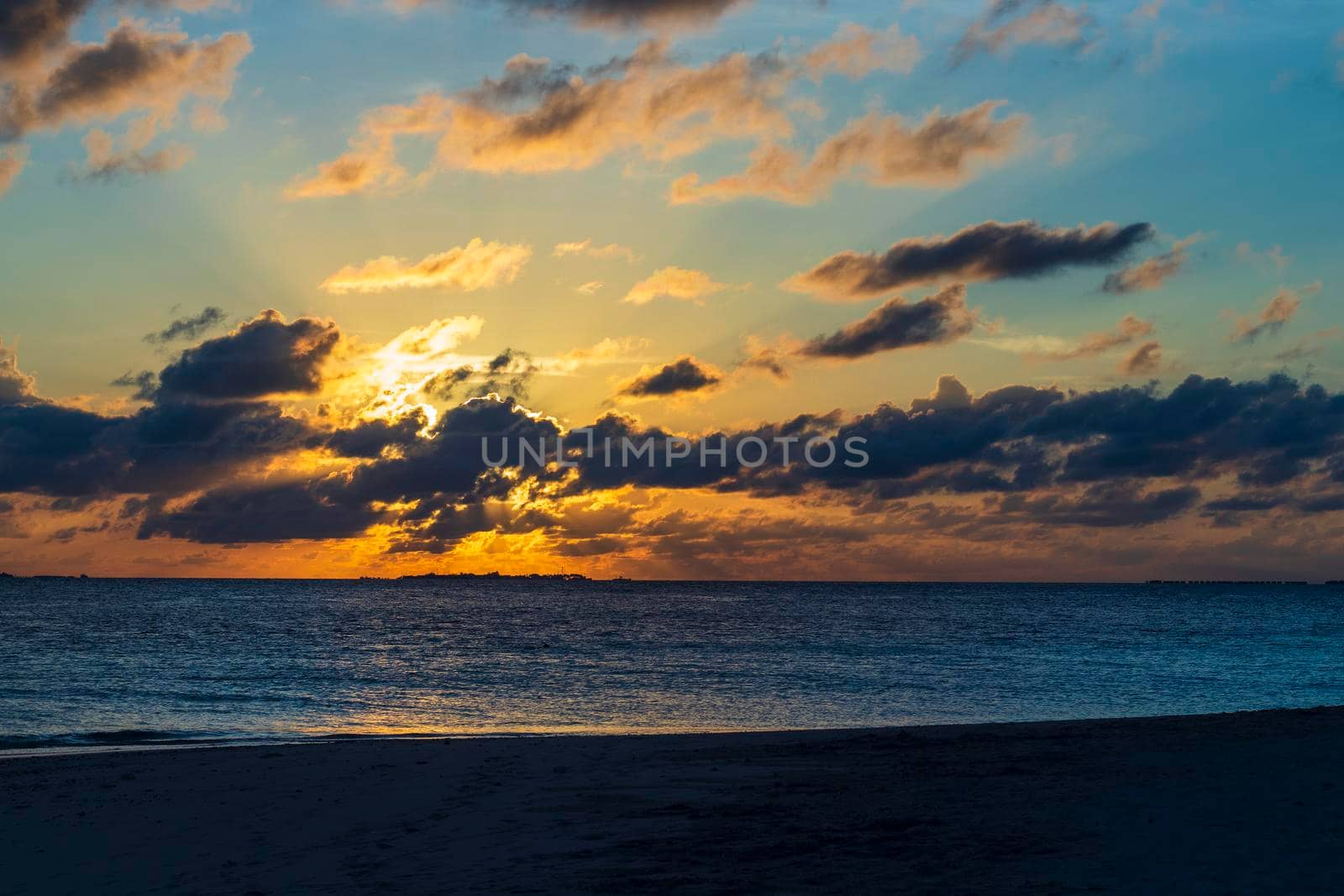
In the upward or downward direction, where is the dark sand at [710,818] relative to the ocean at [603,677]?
upward

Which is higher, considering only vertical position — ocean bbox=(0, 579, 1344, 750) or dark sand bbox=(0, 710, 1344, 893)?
dark sand bbox=(0, 710, 1344, 893)

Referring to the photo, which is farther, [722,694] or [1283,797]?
[722,694]

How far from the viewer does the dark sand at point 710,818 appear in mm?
14156

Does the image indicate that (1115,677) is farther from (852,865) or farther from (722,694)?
(852,865)

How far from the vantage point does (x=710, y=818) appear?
18.0 m

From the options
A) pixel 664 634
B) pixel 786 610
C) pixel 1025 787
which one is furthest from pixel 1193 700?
pixel 786 610

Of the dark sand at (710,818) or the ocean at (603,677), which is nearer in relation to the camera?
the dark sand at (710,818)

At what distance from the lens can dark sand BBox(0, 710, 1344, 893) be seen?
14.2m

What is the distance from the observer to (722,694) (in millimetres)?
49312

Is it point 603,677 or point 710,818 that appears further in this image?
point 603,677

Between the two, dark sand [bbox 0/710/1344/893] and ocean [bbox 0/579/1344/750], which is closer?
dark sand [bbox 0/710/1344/893]

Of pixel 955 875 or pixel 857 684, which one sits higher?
pixel 955 875

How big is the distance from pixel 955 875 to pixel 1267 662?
69.2 meters

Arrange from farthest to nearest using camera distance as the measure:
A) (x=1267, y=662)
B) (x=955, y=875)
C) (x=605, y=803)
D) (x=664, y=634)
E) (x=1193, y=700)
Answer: (x=664, y=634) → (x=1267, y=662) → (x=1193, y=700) → (x=605, y=803) → (x=955, y=875)
